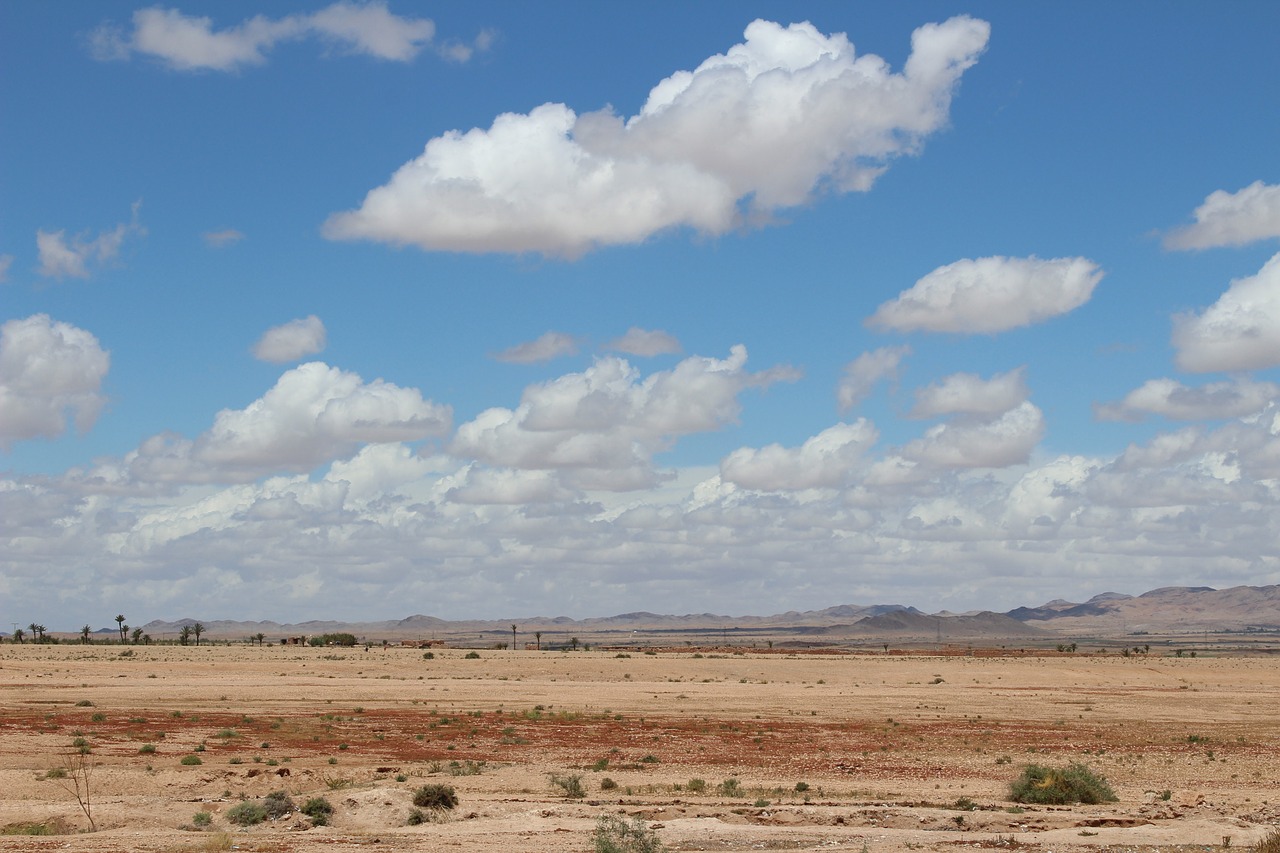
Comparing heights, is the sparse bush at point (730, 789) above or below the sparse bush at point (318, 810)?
below

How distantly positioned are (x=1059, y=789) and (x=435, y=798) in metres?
14.2

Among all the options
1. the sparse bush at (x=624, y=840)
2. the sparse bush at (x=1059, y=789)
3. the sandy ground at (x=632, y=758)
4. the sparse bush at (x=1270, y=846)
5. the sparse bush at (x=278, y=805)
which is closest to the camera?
the sparse bush at (x=1270, y=846)

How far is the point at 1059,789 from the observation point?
2928 cm

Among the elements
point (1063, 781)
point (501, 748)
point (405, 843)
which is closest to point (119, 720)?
point (501, 748)

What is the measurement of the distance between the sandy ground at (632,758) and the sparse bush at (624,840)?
1.91 ft

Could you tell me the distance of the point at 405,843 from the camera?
22922 mm

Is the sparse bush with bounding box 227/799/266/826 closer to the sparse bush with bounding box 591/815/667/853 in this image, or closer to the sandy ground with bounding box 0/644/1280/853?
the sandy ground with bounding box 0/644/1280/853

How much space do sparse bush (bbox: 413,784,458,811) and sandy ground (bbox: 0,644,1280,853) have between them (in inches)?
15.8

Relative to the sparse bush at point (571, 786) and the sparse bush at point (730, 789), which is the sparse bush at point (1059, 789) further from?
the sparse bush at point (571, 786)

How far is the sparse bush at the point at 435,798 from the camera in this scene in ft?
86.3

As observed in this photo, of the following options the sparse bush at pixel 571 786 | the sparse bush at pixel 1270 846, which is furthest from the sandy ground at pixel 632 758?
the sparse bush at pixel 1270 846

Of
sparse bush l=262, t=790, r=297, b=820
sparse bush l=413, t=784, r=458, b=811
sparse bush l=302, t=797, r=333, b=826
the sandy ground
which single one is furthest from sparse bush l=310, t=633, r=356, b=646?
sparse bush l=302, t=797, r=333, b=826

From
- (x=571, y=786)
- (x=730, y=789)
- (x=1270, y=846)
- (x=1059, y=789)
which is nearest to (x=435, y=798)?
(x=571, y=786)

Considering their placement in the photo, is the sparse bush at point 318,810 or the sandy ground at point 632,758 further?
the sparse bush at point 318,810
